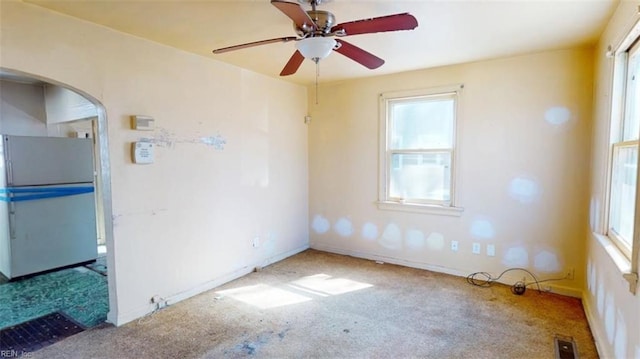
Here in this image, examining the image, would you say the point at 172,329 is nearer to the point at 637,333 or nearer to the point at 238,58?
the point at 238,58

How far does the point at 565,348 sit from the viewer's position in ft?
7.80

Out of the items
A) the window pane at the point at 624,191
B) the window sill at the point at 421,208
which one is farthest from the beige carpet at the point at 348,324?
the window pane at the point at 624,191

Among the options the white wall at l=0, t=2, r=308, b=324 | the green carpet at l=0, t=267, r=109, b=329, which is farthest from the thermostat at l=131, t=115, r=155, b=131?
the green carpet at l=0, t=267, r=109, b=329

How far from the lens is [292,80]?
4445 millimetres

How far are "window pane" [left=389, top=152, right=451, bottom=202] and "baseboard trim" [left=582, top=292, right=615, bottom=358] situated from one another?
1561 mm

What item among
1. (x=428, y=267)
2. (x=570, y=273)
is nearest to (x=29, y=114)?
(x=428, y=267)

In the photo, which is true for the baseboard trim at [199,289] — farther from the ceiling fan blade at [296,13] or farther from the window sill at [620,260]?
the window sill at [620,260]

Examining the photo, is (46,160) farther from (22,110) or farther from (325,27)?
(325,27)

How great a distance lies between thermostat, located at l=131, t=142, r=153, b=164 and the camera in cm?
281

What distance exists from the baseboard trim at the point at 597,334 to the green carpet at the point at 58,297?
12.3 feet

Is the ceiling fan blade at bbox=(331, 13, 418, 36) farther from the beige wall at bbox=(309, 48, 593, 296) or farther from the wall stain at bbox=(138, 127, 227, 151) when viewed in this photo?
the beige wall at bbox=(309, 48, 593, 296)

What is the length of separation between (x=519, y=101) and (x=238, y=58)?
9.41 feet

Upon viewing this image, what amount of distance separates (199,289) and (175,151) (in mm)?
1413

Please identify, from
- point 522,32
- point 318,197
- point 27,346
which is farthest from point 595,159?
point 27,346
